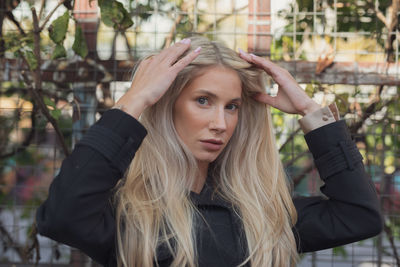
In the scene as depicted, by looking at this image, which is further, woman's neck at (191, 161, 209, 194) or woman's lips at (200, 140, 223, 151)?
woman's neck at (191, 161, 209, 194)

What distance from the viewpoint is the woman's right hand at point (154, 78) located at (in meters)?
1.57

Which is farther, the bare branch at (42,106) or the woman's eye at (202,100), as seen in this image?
the bare branch at (42,106)

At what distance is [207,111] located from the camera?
170 centimetres

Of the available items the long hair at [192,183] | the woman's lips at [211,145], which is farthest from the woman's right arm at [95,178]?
Result: the woman's lips at [211,145]

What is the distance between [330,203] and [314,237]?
0.12 m

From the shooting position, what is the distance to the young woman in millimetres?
1599

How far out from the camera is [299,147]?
2.87m

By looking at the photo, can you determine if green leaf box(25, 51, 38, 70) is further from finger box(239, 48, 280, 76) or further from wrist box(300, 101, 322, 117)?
wrist box(300, 101, 322, 117)

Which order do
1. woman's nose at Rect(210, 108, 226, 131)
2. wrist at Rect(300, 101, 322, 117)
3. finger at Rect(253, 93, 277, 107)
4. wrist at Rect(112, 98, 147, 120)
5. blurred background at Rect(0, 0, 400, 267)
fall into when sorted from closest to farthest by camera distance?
wrist at Rect(112, 98, 147, 120), woman's nose at Rect(210, 108, 226, 131), wrist at Rect(300, 101, 322, 117), finger at Rect(253, 93, 277, 107), blurred background at Rect(0, 0, 400, 267)

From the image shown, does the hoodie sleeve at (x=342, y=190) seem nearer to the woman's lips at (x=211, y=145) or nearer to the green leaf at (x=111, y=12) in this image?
the woman's lips at (x=211, y=145)

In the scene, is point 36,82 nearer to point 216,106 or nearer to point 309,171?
point 216,106

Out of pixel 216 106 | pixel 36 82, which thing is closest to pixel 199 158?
pixel 216 106

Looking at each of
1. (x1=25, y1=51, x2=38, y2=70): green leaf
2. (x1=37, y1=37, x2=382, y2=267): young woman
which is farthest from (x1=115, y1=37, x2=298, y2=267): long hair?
(x1=25, y1=51, x2=38, y2=70): green leaf

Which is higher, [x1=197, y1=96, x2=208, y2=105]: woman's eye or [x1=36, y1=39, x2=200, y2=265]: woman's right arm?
[x1=197, y1=96, x2=208, y2=105]: woman's eye
